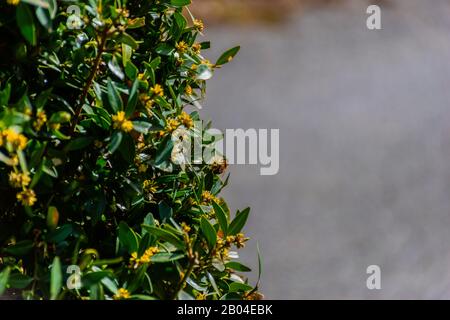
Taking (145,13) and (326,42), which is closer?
(145,13)

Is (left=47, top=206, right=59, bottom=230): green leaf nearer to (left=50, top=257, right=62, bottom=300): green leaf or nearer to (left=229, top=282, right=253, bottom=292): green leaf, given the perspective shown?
(left=50, top=257, right=62, bottom=300): green leaf

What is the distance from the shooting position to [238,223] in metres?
1.07

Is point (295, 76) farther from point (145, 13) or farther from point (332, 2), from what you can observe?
point (145, 13)

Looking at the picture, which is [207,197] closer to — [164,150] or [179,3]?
[164,150]

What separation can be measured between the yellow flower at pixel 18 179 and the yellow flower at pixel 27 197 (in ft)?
0.04

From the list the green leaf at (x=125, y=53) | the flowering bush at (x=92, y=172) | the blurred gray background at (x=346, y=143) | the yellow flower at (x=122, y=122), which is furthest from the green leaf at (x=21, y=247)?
the blurred gray background at (x=346, y=143)

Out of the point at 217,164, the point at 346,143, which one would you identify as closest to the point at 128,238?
the point at 217,164

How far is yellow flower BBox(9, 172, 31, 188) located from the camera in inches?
35.2

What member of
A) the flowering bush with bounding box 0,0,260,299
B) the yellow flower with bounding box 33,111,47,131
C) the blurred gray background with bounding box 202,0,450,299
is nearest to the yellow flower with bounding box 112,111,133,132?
the flowering bush with bounding box 0,0,260,299

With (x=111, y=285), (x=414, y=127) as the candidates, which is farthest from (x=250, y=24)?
(x=111, y=285)

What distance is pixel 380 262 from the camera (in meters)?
3.38

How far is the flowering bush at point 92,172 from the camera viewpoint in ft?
3.00

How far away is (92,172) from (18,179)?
0.57 feet

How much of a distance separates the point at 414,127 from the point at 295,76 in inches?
44.6
